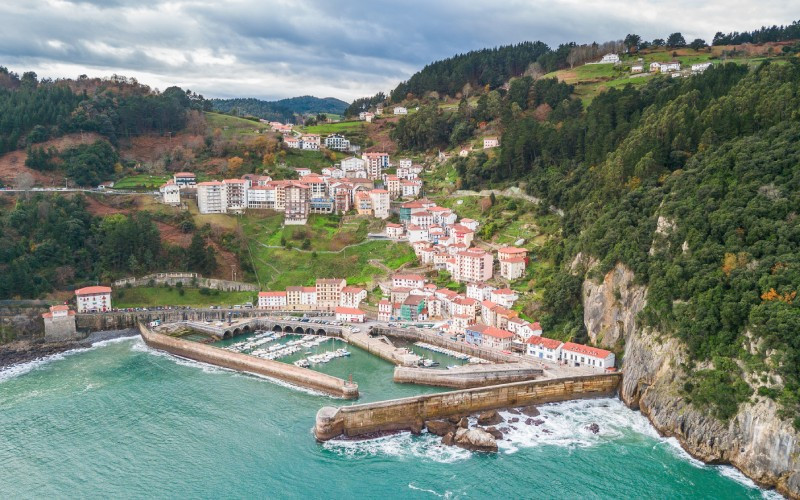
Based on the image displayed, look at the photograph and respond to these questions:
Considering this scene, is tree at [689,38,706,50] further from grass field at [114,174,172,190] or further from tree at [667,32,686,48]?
grass field at [114,174,172,190]

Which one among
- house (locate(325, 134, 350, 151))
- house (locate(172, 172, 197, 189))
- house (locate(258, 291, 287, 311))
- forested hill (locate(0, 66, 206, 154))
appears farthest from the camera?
house (locate(325, 134, 350, 151))

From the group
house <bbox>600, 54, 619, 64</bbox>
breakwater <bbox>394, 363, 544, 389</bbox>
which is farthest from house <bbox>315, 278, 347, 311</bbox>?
house <bbox>600, 54, 619, 64</bbox>

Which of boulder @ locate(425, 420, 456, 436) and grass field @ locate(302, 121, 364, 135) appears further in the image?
grass field @ locate(302, 121, 364, 135)

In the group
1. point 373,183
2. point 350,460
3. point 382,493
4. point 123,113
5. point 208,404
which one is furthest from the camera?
point 123,113

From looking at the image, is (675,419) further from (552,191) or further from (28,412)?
(28,412)

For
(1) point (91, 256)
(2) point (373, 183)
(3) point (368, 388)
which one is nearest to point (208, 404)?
(3) point (368, 388)

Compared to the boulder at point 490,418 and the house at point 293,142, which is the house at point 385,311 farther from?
the house at point 293,142
